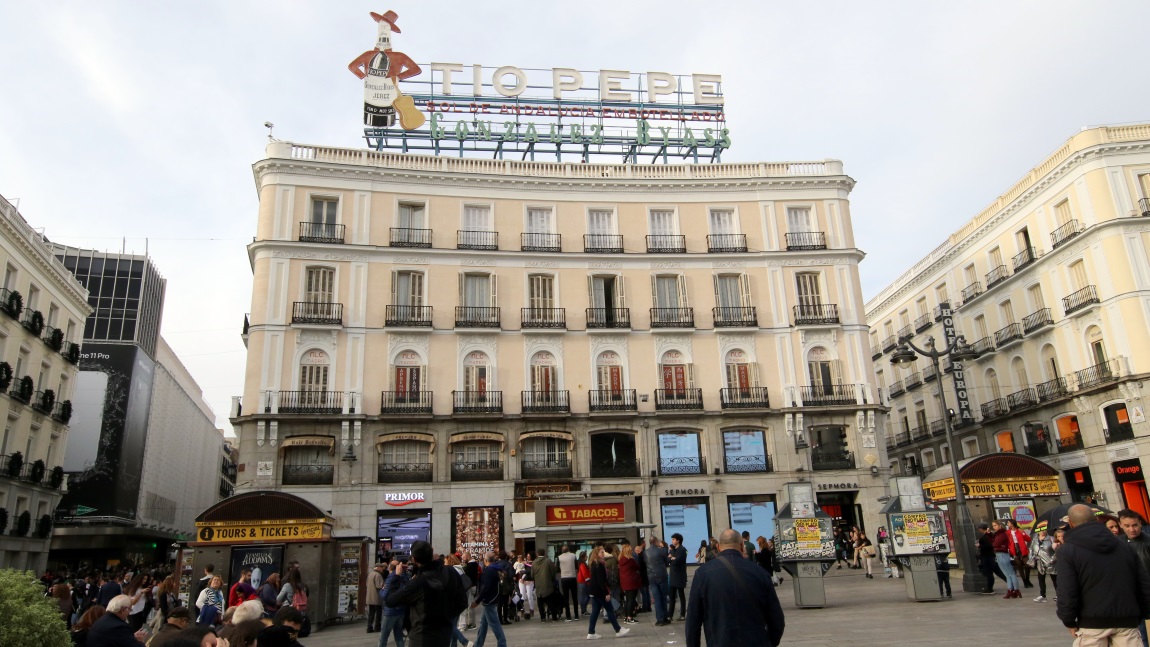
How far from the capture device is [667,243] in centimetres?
3569

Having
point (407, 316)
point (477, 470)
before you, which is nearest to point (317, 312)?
point (407, 316)

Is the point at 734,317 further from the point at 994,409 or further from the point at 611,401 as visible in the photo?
the point at 994,409

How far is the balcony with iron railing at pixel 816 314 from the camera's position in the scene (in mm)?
34625

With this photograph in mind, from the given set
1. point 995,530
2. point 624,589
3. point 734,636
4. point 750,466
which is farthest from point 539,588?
point 750,466

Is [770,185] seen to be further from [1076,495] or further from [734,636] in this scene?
[734,636]

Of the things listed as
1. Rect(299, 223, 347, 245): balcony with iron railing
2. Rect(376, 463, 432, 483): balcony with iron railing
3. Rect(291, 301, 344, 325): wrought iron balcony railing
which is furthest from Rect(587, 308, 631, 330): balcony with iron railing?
Rect(299, 223, 347, 245): balcony with iron railing

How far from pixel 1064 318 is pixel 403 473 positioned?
3019 cm

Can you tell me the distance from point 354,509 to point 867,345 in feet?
73.6

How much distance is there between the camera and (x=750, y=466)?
32.8 m

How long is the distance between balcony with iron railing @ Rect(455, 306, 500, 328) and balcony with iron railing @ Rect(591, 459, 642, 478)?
7.11 m

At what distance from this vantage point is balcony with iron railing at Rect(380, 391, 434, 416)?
3138cm

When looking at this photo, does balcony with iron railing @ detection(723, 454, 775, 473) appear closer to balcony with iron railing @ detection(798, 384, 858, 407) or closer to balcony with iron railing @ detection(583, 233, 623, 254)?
balcony with iron railing @ detection(798, 384, 858, 407)

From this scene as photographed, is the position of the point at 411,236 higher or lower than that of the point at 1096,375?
higher

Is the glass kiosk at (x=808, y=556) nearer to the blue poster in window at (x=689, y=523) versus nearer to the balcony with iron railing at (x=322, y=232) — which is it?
the blue poster in window at (x=689, y=523)
